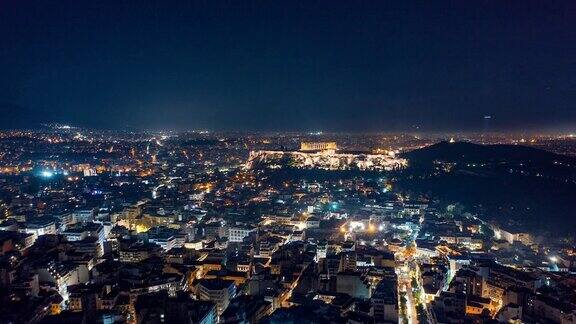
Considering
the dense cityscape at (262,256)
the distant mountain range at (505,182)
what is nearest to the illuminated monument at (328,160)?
the distant mountain range at (505,182)

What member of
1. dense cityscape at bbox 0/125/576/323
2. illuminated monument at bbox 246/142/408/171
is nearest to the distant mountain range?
dense cityscape at bbox 0/125/576/323

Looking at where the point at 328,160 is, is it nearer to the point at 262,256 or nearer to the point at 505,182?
the point at 505,182

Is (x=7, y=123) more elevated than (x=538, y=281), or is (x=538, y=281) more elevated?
(x=7, y=123)

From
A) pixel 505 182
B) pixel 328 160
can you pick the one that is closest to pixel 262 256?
pixel 505 182

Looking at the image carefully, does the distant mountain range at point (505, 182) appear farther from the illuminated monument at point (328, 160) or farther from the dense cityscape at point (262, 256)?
the illuminated monument at point (328, 160)

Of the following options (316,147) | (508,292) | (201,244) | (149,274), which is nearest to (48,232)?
(201,244)

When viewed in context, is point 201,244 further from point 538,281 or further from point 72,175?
point 72,175

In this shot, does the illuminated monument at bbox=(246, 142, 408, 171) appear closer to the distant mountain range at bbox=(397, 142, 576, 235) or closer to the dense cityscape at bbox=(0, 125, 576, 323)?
the distant mountain range at bbox=(397, 142, 576, 235)
